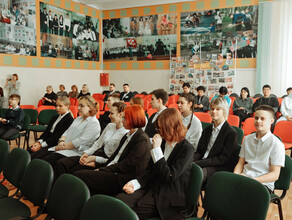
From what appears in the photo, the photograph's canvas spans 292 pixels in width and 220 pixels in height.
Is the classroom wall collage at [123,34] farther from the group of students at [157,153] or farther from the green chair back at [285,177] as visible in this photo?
the green chair back at [285,177]

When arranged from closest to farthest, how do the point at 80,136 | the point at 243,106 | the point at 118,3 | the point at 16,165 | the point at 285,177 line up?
1. the point at 285,177
2. the point at 16,165
3. the point at 80,136
4. the point at 243,106
5. the point at 118,3

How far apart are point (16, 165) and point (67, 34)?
36.0ft

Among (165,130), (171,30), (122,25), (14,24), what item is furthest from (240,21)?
(165,130)

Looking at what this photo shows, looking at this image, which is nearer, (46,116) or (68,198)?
(68,198)

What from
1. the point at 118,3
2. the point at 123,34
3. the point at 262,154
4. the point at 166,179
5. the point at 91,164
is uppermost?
the point at 118,3

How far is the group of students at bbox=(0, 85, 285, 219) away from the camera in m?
2.39

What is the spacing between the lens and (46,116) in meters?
6.83

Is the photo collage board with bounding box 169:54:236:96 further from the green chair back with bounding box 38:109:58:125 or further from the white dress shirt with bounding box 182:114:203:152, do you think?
the white dress shirt with bounding box 182:114:203:152

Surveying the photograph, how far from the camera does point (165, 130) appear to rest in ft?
→ 8.14

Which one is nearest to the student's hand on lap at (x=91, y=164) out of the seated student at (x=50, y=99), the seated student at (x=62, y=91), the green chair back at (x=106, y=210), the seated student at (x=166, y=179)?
the seated student at (x=166, y=179)

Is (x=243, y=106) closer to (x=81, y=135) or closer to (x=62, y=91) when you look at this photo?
(x=81, y=135)

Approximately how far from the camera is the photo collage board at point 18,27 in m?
10.2

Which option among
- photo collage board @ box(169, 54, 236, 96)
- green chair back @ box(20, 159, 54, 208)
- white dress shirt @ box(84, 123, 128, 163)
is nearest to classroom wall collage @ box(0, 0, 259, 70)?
photo collage board @ box(169, 54, 236, 96)

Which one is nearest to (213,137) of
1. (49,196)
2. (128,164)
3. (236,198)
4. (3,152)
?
(128,164)
